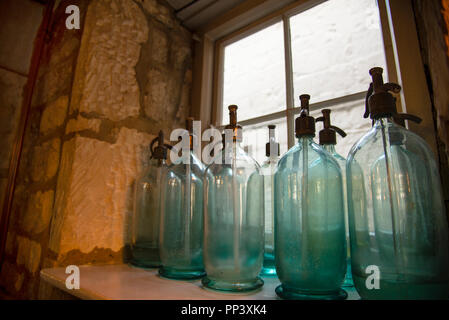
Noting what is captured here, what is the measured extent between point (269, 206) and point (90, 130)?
1.87ft

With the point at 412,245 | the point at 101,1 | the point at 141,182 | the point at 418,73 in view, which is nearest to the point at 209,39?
the point at 101,1

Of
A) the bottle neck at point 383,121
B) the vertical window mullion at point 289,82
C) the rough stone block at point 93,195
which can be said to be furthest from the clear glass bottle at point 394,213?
the rough stone block at point 93,195

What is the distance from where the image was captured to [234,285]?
0.49m

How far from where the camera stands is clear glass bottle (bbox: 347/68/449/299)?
1.24ft

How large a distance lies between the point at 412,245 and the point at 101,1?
106 centimetres

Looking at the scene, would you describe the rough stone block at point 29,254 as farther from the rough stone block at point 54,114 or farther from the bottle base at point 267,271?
the bottle base at point 267,271

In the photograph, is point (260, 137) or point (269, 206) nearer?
point (269, 206)

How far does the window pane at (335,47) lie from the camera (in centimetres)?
74

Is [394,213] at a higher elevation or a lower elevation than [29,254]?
higher

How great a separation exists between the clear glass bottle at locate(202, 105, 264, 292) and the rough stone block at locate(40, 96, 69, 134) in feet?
1.91

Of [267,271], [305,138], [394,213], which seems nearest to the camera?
[394,213]

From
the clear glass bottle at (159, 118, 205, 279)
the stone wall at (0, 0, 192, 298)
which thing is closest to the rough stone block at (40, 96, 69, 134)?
the stone wall at (0, 0, 192, 298)

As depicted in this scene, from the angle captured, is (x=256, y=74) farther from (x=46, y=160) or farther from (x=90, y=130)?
(x=46, y=160)

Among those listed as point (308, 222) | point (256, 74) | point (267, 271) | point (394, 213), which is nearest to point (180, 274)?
point (267, 271)
